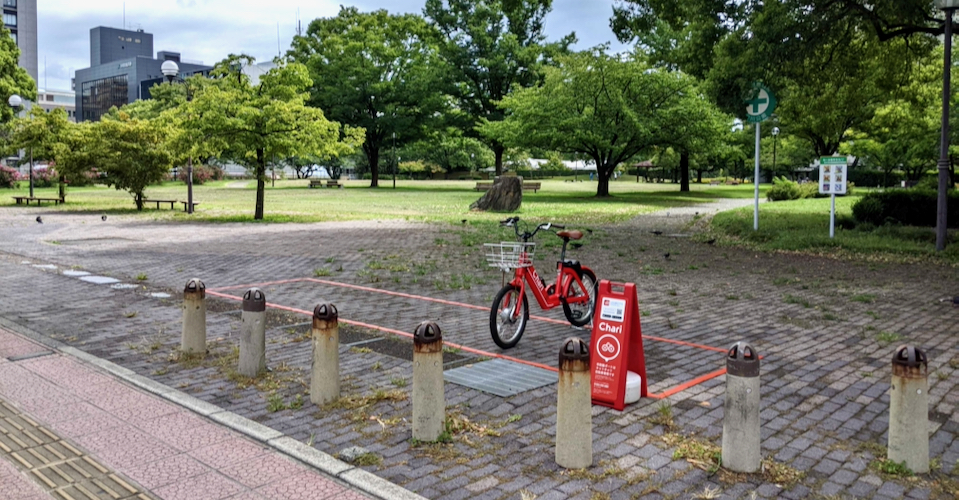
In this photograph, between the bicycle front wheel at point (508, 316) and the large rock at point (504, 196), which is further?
the large rock at point (504, 196)

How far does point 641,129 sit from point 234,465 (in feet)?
103

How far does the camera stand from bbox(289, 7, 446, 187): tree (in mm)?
52406

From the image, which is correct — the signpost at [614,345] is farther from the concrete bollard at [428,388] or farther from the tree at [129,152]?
the tree at [129,152]

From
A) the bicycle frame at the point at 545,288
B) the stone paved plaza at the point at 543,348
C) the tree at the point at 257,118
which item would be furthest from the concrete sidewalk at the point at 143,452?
the tree at the point at 257,118

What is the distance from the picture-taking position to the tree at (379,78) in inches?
2063

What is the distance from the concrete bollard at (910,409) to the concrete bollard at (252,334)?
4.26 meters

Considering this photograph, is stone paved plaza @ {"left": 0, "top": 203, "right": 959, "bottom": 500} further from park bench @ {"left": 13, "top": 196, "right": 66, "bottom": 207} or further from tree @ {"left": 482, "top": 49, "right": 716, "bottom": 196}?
tree @ {"left": 482, "top": 49, "right": 716, "bottom": 196}

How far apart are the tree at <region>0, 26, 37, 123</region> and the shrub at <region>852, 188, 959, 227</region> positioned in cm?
4359

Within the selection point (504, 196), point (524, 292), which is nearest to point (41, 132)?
point (504, 196)

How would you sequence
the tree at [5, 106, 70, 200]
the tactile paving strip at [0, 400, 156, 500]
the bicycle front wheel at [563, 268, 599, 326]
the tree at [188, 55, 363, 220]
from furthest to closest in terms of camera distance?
the tree at [5, 106, 70, 200], the tree at [188, 55, 363, 220], the bicycle front wheel at [563, 268, 599, 326], the tactile paving strip at [0, 400, 156, 500]

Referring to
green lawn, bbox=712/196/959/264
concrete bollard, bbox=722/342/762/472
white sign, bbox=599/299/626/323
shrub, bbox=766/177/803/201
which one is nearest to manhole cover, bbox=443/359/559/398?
white sign, bbox=599/299/626/323

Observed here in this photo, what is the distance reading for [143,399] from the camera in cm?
532

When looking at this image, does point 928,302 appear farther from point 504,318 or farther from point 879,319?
point 504,318

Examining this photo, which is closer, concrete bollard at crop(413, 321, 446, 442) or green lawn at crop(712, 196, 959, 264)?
concrete bollard at crop(413, 321, 446, 442)
